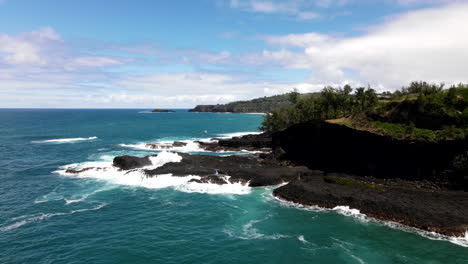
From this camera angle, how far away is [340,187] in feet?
152

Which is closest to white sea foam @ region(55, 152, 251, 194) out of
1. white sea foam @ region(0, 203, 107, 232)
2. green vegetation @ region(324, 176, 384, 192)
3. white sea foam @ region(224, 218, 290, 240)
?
white sea foam @ region(0, 203, 107, 232)

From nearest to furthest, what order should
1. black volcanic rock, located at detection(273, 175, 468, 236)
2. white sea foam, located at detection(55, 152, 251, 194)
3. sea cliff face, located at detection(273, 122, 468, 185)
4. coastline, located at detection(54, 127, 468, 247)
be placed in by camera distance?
black volcanic rock, located at detection(273, 175, 468, 236) → coastline, located at detection(54, 127, 468, 247) → sea cliff face, located at detection(273, 122, 468, 185) → white sea foam, located at detection(55, 152, 251, 194)

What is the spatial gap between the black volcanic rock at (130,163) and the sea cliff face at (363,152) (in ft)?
115

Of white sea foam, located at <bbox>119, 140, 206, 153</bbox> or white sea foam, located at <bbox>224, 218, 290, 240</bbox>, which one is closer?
white sea foam, located at <bbox>224, 218, 290, 240</bbox>

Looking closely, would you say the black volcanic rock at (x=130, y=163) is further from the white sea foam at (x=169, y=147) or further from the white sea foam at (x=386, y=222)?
the white sea foam at (x=386, y=222)

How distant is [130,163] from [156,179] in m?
10.7

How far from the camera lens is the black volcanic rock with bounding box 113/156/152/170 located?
62.4 m

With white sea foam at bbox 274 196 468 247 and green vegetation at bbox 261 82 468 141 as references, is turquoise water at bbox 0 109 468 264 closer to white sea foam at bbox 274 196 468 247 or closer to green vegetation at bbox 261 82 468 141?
white sea foam at bbox 274 196 468 247

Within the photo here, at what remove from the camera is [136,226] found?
36.0 m

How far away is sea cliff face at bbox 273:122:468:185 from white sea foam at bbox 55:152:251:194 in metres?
21.8

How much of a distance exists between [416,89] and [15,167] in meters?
100

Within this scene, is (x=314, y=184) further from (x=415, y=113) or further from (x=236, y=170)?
(x=415, y=113)

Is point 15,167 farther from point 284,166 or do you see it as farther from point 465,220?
point 465,220

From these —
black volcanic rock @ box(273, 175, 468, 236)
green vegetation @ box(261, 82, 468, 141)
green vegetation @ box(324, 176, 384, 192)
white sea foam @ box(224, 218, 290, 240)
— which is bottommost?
white sea foam @ box(224, 218, 290, 240)
